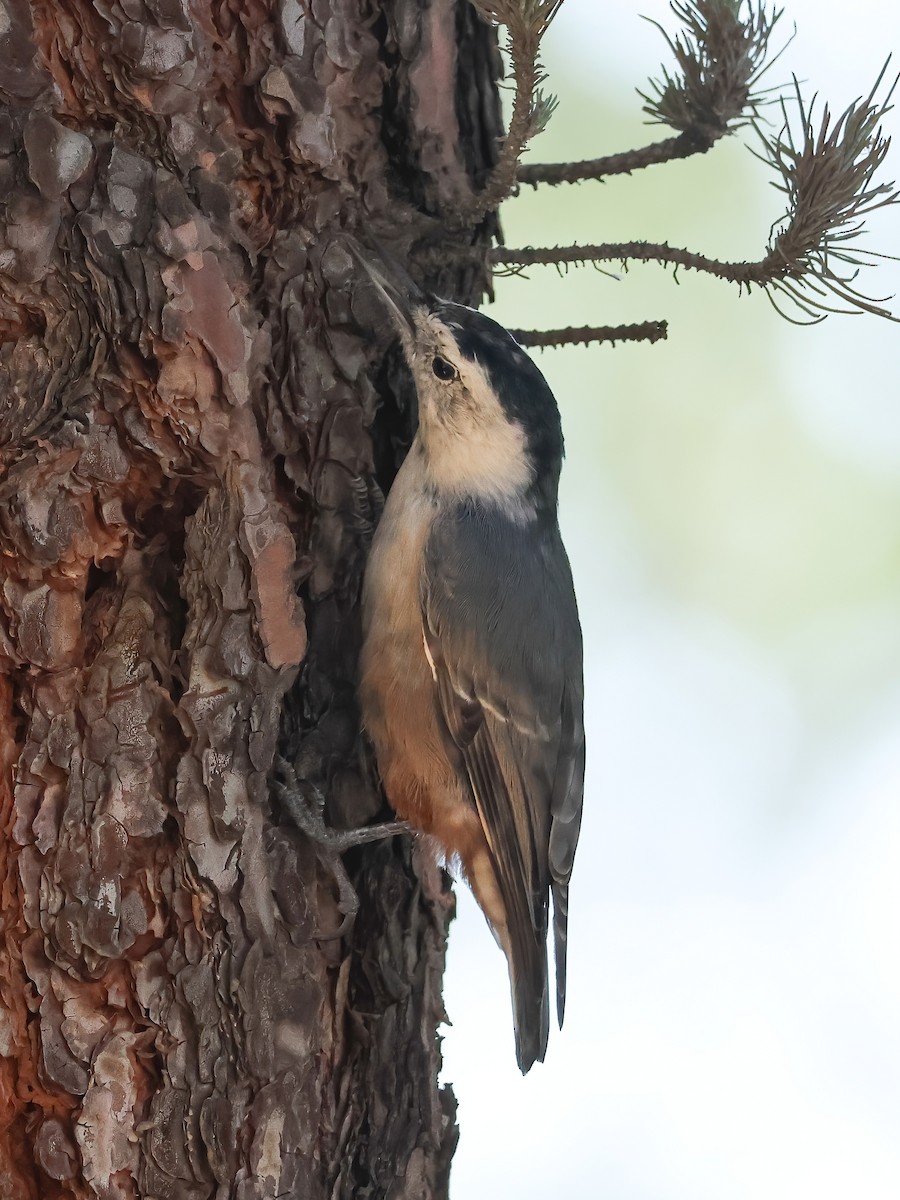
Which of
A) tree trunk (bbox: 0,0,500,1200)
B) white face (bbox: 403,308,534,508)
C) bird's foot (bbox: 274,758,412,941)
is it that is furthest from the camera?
white face (bbox: 403,308,534,508)

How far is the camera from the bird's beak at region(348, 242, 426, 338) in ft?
5.94

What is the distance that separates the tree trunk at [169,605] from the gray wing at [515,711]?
260 mm

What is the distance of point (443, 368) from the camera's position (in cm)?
194

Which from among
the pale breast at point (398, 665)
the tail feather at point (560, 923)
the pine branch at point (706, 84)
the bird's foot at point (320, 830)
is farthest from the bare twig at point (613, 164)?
the tail feather at point (560, 923)

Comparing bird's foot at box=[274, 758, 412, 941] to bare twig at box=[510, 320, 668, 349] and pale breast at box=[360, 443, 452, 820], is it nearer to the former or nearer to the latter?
pale breast at box=[360, 443, 452, 820]

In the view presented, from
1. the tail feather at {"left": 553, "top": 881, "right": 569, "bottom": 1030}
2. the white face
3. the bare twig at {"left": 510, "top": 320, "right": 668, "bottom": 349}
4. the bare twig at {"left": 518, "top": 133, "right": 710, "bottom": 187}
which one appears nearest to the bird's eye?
the white face

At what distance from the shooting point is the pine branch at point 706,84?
1717mm

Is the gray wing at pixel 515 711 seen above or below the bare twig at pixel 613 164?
below

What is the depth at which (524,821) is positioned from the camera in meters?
1.97

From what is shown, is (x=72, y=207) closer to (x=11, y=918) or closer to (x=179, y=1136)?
(x=11, y=918)

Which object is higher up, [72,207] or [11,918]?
[72,207]

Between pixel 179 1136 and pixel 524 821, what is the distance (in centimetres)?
72

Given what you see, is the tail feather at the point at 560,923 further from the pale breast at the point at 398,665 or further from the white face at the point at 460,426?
the white face at the point at 460,426

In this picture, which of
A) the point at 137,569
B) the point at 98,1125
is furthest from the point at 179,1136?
the point at 137,569
